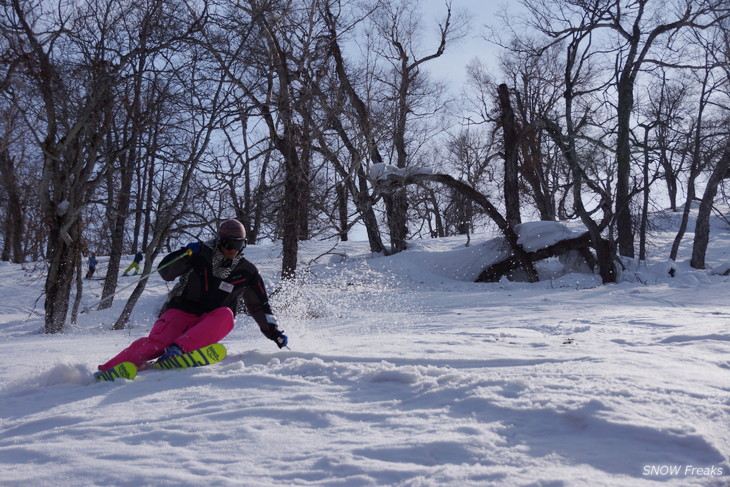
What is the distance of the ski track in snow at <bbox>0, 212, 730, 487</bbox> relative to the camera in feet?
6.64

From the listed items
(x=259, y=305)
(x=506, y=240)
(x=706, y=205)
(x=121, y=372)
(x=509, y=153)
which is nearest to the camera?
(x=121, y=372)

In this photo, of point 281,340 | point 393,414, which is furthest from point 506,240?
point 393,414

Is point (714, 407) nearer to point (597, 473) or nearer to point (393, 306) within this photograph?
point (597, 473)

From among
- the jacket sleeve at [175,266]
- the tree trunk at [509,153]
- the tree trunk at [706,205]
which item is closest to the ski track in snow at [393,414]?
the jacket sleeve at [175,266]

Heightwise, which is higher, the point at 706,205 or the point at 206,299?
the point at 706,205

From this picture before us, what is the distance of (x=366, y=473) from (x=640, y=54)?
15.0 meters

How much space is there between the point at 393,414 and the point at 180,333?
2.38 meters

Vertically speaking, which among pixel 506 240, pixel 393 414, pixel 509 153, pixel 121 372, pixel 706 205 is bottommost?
pixel 393 414

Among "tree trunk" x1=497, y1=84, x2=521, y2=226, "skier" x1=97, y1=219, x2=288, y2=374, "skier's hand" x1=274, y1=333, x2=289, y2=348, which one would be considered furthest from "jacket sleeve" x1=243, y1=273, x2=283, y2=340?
"tree trunk" x1=497, y1=84, x2=521, y2=226

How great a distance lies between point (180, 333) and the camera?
445 centimetres

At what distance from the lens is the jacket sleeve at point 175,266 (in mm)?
4414

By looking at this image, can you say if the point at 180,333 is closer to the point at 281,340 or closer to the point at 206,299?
the point at 206,299

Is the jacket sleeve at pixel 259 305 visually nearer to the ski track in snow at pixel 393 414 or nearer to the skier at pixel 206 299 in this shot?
the skier at pixel 206 299

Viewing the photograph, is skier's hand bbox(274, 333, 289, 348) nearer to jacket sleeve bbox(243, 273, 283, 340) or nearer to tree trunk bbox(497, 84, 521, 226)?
jacket sleeve bbox(243, 273, 283, 340)
